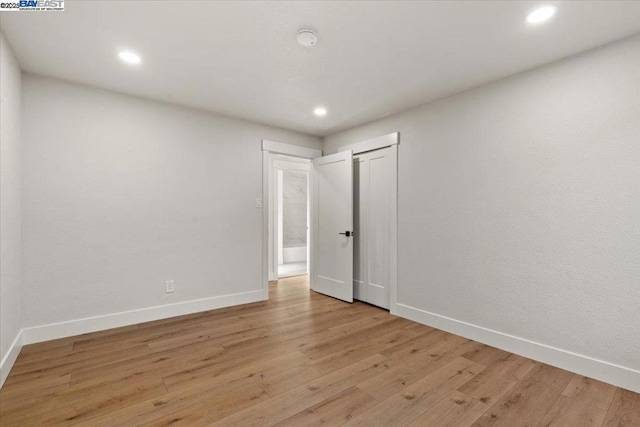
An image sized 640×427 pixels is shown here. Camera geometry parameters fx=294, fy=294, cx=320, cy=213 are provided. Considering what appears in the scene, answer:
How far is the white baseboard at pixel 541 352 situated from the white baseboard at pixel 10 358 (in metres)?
3.53

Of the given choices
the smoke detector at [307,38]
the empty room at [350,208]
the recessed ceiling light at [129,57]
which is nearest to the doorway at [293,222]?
the empty room at [350,208]

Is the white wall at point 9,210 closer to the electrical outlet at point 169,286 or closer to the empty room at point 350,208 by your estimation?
the empty room at point 350,208

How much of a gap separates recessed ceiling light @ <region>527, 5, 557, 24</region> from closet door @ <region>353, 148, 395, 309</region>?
1.90 meters

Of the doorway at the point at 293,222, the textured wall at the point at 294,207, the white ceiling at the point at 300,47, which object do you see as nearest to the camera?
the white ceiling at the point at 300,47

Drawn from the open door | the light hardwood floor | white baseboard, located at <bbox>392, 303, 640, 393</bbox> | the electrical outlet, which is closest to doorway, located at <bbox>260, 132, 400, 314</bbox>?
the open door

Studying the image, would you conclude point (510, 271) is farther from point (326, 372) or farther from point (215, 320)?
point (215, 320)

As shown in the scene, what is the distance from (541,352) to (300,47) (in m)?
3.12

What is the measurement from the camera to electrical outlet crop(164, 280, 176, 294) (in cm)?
338

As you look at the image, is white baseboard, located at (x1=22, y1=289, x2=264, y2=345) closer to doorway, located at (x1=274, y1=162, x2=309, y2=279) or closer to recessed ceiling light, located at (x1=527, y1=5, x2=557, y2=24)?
doorway, located at (x1=274, y1=162, x2=309, y2=279)

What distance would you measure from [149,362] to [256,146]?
2.76m

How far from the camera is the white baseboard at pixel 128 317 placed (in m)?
2.73

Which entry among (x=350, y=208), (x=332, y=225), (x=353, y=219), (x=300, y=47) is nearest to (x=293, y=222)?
(x=332, y=225)

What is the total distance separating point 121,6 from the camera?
1817mm

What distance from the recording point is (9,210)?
2.26 meters
